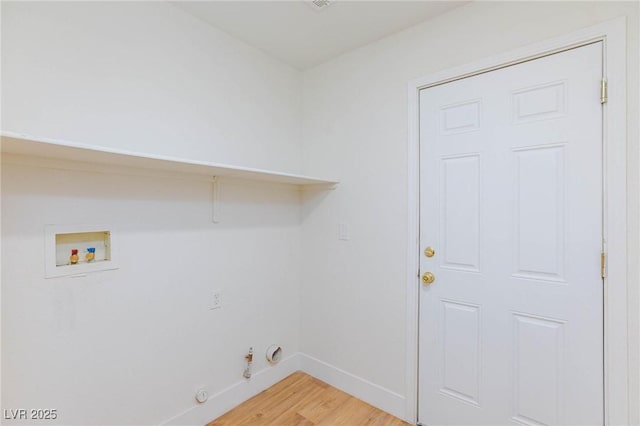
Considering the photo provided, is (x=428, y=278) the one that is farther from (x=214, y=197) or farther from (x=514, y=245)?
(x=214, y=197)

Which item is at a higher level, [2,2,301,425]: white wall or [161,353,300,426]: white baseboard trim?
[2,2,301,425]: white wall

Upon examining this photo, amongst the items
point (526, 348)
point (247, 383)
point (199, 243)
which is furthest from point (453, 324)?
point (199, 243)

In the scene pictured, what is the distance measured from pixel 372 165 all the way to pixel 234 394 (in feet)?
5.96

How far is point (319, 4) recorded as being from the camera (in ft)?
5.43

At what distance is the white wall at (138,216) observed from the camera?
123 cm

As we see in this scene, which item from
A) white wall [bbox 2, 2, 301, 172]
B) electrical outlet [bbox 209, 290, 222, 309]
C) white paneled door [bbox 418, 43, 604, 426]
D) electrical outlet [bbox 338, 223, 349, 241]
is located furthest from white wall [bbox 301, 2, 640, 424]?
electrical outlet [bbox 209, 290, 222, 309]

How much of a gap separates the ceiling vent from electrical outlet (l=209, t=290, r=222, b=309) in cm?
181

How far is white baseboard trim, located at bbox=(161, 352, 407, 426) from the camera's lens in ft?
5.85

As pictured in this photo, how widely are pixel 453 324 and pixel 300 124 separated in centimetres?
187

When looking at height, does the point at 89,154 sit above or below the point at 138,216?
above

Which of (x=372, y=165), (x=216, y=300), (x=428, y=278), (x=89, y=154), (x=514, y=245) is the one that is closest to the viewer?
(x=89, y=154)

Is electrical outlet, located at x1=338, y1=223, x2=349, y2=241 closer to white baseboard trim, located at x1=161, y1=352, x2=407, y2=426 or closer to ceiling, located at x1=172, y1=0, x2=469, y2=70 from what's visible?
white baseboard trim, located at x1=161, y1=352, x2=407, y2=426

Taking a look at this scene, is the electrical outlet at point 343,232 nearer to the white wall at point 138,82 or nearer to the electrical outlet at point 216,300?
the white wall at point 138,82

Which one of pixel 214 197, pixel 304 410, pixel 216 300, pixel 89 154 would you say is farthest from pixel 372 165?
pixel 304 410
